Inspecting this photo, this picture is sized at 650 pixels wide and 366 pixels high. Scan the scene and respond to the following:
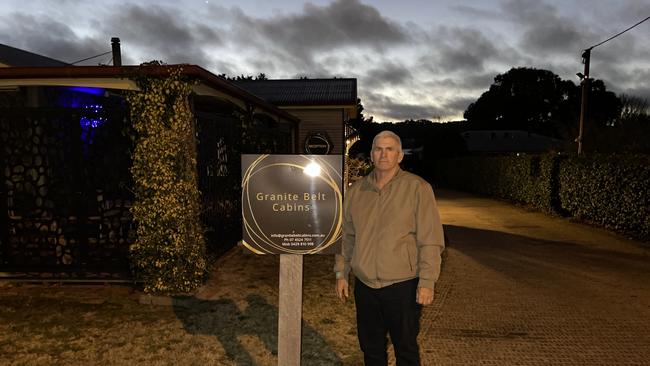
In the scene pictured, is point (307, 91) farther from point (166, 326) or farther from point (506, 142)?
point (506, 142)

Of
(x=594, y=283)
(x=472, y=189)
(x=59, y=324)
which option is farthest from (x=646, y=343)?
(x=472, y=189)

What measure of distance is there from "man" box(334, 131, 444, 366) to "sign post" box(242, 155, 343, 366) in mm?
355

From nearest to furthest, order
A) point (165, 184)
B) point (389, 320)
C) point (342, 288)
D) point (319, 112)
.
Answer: point (389, 320), point (342, 288), point (165, 184), point (319, 112)

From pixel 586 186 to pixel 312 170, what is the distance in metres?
10.8

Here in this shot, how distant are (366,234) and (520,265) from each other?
18.6 ft

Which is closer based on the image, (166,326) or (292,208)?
(292,208)

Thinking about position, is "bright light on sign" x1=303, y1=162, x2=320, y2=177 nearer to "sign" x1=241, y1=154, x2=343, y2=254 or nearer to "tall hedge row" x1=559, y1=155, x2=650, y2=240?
"sign" x1=241, y1=154, x2=343, y2=254

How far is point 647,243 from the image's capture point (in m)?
9.15

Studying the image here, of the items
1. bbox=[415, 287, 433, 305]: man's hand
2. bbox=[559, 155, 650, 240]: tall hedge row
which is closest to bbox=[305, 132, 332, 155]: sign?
bbox=[559, 155, 650, 240]: tall hedge row

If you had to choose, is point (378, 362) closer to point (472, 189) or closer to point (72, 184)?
point (72, 184)

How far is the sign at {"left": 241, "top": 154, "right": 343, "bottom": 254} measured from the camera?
325 centimetres

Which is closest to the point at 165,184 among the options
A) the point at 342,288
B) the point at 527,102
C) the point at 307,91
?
the point at 342,288

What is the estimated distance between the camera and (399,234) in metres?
2.76

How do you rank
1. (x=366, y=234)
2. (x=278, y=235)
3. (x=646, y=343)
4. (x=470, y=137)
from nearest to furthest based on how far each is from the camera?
1. (x=366, y=234)
2. (x=278, y=235)
3. (x=646, y=343)
4. (x=470, y=137)
